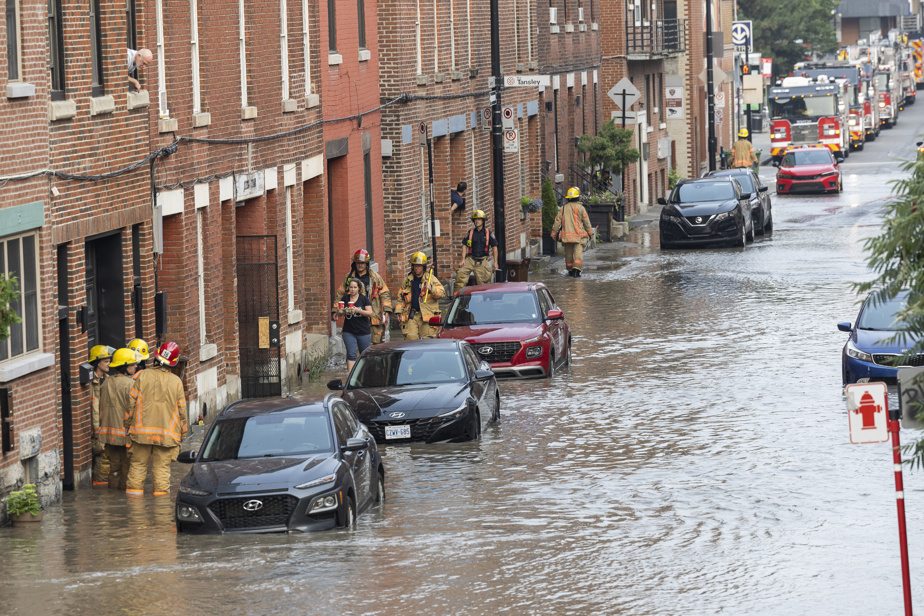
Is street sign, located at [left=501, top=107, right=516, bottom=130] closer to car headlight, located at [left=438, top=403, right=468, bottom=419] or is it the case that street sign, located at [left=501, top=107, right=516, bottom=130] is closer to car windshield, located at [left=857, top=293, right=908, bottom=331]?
car windshield, located at [left=857, top=293, right=908, bottom=331]

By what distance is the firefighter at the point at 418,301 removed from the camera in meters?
25.5

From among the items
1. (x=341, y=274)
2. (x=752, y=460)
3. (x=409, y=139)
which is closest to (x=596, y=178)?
(x=409, y=139)

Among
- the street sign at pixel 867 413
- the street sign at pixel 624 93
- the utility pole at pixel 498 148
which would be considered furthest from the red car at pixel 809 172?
the street sign at pixel 867 413

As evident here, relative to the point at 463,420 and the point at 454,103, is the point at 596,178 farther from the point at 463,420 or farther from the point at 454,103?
the point at 463,420

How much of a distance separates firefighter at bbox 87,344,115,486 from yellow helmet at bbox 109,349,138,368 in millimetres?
391

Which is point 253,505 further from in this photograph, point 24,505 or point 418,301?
point 418,301

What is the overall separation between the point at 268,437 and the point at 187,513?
3.75 feet

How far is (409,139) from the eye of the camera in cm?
3253

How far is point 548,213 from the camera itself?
4472 cm

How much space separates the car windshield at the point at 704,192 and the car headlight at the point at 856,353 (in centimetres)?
2249

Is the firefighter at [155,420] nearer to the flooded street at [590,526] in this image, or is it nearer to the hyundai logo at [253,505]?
the flooded street at [590,526]

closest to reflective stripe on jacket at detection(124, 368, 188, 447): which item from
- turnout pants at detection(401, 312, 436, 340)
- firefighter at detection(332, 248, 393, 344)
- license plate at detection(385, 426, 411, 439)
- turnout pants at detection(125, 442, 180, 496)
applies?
turnout pants at detection(125, 442, 180, 496)

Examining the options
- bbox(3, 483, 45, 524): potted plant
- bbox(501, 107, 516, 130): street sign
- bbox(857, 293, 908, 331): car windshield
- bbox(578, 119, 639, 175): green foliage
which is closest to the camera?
bbox(3, 483, 45, 524): potted plant

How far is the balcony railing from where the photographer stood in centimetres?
5753
